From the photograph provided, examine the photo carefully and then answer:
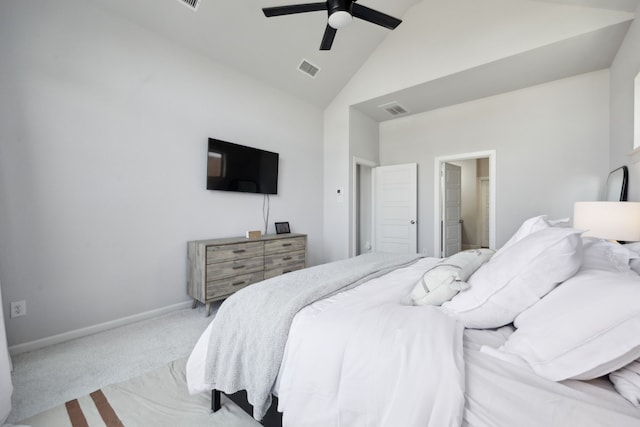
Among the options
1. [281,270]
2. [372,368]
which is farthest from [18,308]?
[372,368]

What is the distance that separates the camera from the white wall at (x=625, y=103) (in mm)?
2445

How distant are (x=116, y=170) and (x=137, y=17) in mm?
1493

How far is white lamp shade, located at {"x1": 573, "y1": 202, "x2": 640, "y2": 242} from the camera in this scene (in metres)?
1.98

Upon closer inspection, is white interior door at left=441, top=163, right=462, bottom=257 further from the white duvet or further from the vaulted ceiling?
the white duvet

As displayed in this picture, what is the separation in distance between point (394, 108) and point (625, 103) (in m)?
2.68

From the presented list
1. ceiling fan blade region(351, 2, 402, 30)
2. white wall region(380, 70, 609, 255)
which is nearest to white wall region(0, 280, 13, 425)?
ceiling fan blade region(351, 2, 402, 30)

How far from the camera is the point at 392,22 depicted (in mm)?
2377

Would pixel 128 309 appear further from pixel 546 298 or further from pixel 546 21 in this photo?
pixel 546 21

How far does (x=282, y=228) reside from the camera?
4.03 meters

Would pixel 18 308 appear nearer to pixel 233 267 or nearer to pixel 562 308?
pixel 233 267

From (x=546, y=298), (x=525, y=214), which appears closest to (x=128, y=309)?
(x=546, y=298)

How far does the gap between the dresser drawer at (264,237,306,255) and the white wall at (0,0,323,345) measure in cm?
55

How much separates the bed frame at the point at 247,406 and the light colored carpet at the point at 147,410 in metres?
0.06

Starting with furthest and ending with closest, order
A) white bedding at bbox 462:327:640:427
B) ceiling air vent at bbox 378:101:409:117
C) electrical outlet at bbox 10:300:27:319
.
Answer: ceiling air vent at bbox 378:101:409:117, electrical outlet at bbox 10:300:27:319, white bedding at bbox 462:327:640:427
